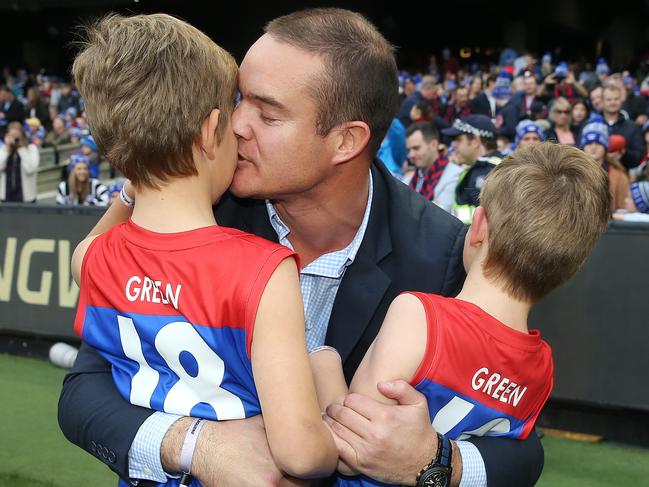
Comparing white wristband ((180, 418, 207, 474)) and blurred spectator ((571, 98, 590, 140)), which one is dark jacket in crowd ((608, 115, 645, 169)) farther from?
white wristband ((180, 418, 207, 474))

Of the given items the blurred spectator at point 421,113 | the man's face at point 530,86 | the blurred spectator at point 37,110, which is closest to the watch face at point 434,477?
the blurred spectator at point 421,113

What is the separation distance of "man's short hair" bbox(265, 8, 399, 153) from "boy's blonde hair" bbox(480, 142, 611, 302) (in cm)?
47

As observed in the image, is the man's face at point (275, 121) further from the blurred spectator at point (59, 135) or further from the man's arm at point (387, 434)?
the blurred spectator at point (59, 135)

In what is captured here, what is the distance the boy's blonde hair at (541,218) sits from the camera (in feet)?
6.44

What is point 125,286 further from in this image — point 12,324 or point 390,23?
point 390,23

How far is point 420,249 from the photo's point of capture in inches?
94.4

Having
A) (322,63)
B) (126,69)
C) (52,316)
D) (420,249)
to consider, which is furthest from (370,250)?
(52,316)

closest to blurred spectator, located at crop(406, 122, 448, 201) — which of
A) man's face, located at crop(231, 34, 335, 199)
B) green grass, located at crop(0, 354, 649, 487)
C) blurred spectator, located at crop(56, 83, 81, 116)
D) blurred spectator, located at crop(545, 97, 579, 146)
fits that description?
blurred spectator, located at crop(545, 97, 579, 146)

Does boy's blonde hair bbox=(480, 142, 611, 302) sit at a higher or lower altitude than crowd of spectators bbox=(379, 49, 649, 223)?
higher

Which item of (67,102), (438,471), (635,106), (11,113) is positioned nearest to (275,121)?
(438,471)

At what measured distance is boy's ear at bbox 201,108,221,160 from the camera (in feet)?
6.16

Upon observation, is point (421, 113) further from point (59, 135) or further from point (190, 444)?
point (59, 135)

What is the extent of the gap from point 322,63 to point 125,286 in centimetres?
81

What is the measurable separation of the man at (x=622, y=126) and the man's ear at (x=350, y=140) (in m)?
7.67
